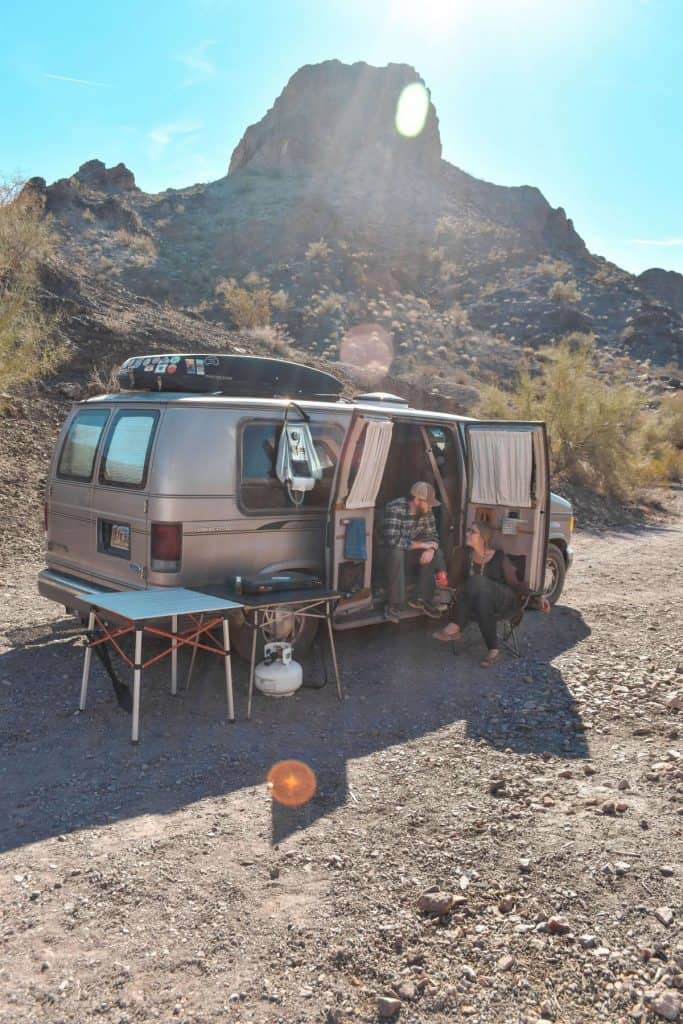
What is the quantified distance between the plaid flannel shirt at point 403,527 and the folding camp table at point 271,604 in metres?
1.07

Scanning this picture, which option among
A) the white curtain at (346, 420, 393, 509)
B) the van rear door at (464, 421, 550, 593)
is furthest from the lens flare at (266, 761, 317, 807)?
the van rear door at (464, 421, 550, 593)

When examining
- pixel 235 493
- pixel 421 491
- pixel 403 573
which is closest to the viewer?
pixel 235 493

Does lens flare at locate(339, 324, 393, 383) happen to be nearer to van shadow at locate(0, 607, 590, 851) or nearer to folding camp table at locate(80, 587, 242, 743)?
van shadow at locate(0, 607, 590, 851)

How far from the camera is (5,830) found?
377 cm

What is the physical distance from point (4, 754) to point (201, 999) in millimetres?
2426

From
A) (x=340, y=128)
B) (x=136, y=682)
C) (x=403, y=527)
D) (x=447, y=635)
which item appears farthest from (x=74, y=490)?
(x=340, y=128)

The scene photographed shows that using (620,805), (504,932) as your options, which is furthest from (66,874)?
(620,805)

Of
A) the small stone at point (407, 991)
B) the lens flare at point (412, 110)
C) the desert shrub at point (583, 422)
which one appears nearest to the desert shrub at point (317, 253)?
the desert shrub at point (583, 422)

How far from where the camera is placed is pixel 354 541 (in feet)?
20.1

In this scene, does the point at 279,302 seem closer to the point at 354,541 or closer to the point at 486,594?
the point at 486,594

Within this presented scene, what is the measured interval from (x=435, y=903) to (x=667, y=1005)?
90cm

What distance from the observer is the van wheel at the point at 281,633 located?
19.4 ft

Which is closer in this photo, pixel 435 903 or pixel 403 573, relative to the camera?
pixel 435 903

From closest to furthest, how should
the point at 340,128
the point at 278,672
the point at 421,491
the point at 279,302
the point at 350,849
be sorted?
the point at 350,849 → the point at 278,672 → the point at 421,491 → the point at 279,302 → the point at 340,128
